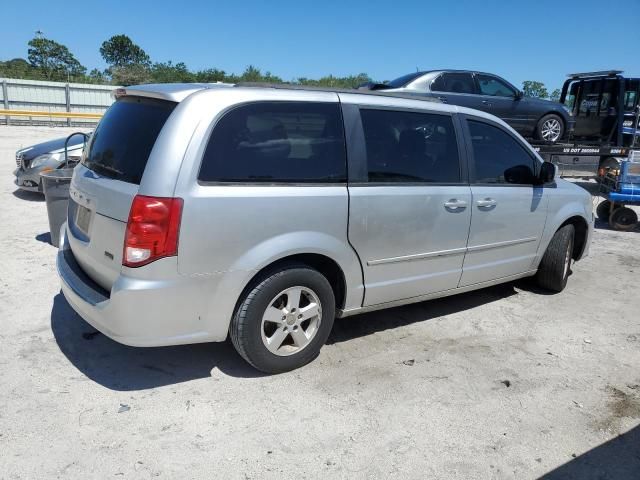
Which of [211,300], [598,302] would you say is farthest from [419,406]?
[598,302]

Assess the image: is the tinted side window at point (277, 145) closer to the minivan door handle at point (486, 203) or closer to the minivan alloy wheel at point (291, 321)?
the minivan alloy wheel at point (291, 321)

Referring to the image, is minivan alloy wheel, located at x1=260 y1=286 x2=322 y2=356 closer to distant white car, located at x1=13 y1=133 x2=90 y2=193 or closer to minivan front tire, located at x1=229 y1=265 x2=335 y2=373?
minivan front tire, located at x1=229 y1=265 x2=335 y2=373

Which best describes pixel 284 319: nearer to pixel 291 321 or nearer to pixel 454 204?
pixel 291 321

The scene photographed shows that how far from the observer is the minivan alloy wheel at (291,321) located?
3389mm

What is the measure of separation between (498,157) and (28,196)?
24.7 ft

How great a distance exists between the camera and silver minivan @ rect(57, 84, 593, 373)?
2.96 m

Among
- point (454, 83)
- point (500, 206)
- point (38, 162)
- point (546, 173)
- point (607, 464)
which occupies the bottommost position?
point (607, 464)

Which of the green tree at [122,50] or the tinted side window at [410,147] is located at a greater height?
the green tree at [122,50]

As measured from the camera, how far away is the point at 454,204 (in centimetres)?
414

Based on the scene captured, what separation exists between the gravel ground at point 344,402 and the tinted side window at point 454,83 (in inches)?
253

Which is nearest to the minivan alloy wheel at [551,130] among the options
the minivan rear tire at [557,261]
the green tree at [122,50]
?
the minivan rear tire at [557,261]

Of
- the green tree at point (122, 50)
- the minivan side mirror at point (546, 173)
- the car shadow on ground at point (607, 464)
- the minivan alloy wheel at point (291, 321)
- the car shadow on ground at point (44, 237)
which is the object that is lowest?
the car shadow on ground at point (607, 464)

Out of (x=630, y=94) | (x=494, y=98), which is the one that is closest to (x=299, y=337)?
(x=494, y=98)

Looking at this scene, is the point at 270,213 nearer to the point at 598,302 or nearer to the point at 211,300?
the point at 211,300
